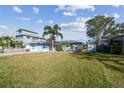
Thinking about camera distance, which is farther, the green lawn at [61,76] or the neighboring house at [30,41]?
the neighboring house at [30,41]

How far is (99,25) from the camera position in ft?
109

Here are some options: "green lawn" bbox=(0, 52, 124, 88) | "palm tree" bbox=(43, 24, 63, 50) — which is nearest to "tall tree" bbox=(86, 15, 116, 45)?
"palm tree" bbox=(43, 24, 63, 50)

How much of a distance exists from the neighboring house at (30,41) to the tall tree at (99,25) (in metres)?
9.66

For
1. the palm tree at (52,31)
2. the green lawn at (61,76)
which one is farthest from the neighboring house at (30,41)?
the green lawn at (61,76)

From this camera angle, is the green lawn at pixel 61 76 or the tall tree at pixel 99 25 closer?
the green lawn at pixel 61 76

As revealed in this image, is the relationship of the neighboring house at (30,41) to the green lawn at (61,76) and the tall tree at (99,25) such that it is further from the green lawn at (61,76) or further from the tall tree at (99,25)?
the green lawn at (61,76)

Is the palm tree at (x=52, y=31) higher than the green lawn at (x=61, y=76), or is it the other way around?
the palm tree at (x=52, y=31)

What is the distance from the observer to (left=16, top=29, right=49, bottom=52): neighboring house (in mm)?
37638

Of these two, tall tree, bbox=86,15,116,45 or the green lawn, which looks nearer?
the green lawn

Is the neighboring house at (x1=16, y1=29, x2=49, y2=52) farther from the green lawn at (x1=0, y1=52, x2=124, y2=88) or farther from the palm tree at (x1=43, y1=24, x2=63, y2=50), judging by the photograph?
the green lawn at (x1=0, y1=52, x2=124, y2=88)

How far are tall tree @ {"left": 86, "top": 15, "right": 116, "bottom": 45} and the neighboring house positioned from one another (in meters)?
9.66

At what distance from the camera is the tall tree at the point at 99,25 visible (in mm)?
32969

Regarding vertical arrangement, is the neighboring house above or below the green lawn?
above
